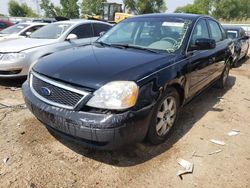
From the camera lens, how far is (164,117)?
319 centimetres

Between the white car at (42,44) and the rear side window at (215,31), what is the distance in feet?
8.56

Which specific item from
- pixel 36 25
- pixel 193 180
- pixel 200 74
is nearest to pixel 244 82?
pixel 200 74

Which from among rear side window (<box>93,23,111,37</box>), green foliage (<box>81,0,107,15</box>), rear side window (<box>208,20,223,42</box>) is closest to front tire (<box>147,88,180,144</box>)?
rear side window (<box>208,20,223,42</box>)

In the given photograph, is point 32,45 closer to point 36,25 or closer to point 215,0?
point 36,25

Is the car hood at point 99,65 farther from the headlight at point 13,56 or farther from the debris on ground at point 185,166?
the headlight at point 13,56

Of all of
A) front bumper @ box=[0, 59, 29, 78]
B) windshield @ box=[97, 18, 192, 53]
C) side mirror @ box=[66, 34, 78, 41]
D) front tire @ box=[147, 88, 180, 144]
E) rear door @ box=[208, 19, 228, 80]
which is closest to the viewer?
front tire @ box=[147, 88, 180, 144]

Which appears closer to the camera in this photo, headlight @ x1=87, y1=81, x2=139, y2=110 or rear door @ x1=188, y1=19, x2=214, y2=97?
headlight @ x1=87, y1=81, x2=139, y2=110

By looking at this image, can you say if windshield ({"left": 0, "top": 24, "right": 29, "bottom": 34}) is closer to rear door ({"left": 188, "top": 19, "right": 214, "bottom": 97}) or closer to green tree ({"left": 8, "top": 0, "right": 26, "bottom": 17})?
rear door ({"left": 188, "top": 19, "right": 214, "bottom": 97})

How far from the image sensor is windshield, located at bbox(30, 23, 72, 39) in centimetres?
634

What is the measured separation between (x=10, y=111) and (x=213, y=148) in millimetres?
3152

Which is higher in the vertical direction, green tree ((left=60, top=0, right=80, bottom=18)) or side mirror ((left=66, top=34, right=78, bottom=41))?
side mirror ((left=66, top=34, right=78, bottom=41))

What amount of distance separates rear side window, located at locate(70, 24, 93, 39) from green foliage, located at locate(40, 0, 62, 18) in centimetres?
5393

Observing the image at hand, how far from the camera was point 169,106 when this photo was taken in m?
3.24

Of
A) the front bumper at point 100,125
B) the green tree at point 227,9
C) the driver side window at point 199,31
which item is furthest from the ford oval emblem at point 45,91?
the green tree at point 227,9
